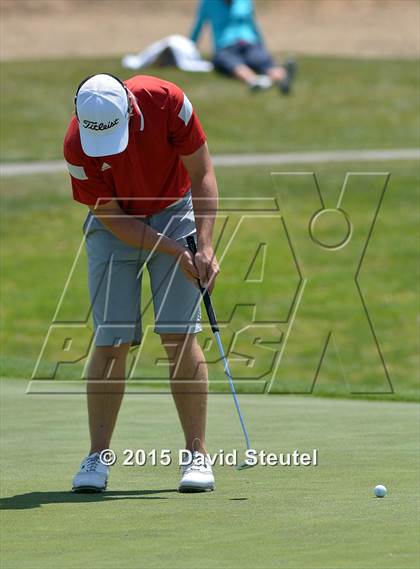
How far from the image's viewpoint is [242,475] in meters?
6.93

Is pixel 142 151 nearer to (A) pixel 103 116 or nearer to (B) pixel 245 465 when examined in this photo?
Result: (A) pixel 103 116

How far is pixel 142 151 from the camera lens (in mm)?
6559

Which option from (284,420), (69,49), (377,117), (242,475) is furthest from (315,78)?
(242,475)

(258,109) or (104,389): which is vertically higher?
(258,109)

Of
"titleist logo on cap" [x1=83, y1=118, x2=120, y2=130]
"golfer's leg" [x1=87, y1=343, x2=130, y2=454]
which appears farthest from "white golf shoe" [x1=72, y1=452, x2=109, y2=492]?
"titleist logo on cap" [x1=83, y1=118, x2=120, y2=130]

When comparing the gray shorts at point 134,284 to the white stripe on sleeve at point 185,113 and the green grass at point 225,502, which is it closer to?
the white stripe on sleeve at point 185,113

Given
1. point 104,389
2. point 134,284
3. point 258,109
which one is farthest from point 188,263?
point 258,109

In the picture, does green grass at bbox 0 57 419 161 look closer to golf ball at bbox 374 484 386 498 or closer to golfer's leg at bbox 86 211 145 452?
golfer's leg at bbox 86 211 145 452

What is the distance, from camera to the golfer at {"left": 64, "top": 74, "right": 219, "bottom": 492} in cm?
647

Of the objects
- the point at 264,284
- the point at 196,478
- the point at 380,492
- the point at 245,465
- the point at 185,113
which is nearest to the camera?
the point at 380,492

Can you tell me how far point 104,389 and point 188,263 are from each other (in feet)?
2.35

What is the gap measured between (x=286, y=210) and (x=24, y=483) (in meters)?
14.1

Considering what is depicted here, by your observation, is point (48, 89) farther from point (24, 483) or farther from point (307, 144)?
point (24, 483)

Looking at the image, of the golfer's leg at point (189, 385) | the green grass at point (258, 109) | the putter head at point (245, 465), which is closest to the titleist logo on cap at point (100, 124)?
the golfer's leg at point (189, 385)
